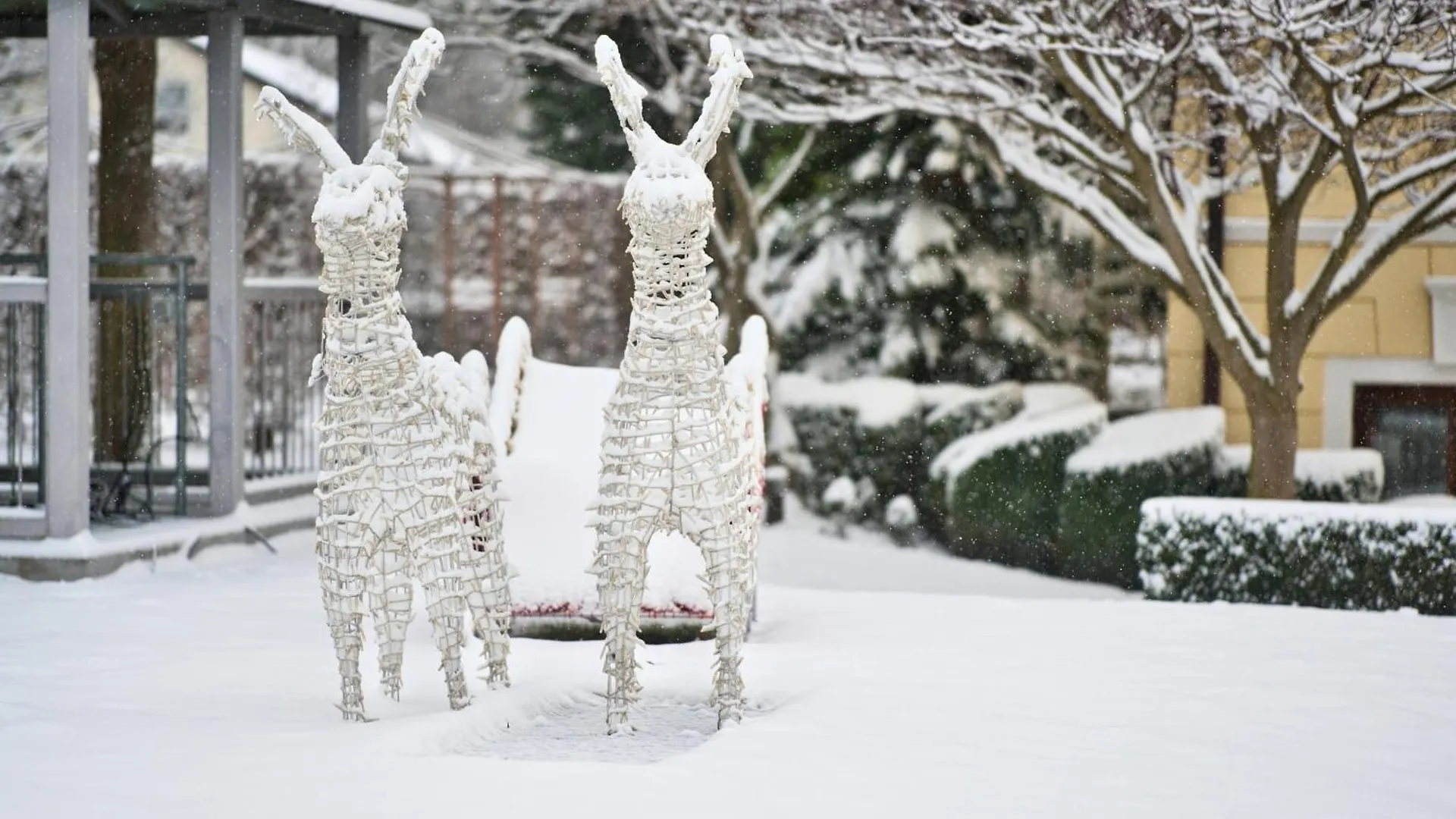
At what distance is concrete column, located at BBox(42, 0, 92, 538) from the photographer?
8.35 m

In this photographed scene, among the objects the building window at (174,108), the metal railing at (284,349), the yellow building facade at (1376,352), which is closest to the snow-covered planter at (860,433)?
the yellow building facade at (1376,352)

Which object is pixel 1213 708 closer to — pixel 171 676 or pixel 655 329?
pixel 655 329

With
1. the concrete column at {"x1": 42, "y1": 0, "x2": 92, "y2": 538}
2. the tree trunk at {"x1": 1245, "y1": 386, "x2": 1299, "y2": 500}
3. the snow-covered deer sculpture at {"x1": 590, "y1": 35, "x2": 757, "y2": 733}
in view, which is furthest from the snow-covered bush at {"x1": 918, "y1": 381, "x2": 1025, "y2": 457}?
the snow-covered deer sculpture at {"x1": 590, "y1": 35, "x2": 757, "y2": 733}

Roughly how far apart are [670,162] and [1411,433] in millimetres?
8261

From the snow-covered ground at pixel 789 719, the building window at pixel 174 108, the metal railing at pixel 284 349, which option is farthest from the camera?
the building window at pixel 174 108

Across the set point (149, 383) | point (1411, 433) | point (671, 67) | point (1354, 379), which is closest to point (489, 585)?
point (149, 383)

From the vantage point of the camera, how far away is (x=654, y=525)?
516 centimetres

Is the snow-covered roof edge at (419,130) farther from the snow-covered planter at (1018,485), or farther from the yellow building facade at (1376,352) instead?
the yellow building facade at (1376,352)

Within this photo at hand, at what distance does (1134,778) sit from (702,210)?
2152mm

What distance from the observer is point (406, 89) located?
507 cm

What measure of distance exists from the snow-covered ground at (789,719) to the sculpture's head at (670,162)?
161 centimetres

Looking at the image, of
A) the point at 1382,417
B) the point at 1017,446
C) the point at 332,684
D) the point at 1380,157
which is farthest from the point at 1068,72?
the point at 332,684

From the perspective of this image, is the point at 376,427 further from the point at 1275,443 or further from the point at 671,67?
the point at 671,67

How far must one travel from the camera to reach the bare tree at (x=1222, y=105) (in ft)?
28.1
